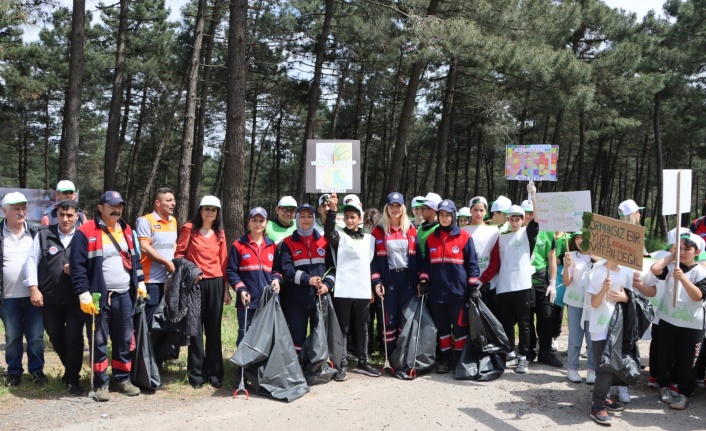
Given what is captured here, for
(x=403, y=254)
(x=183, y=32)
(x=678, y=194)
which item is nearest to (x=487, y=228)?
(x=403, y=254)

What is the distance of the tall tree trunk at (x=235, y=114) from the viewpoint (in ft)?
32.0

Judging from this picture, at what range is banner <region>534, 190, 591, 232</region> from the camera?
5898 mm

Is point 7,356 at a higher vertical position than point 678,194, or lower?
lower

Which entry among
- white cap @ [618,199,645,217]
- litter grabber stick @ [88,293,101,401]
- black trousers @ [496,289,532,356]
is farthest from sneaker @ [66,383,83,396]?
white cap @ [618,199,645,217]

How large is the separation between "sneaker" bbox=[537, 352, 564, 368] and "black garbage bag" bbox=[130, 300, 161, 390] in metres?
4.53

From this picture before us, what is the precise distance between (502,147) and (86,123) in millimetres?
28099

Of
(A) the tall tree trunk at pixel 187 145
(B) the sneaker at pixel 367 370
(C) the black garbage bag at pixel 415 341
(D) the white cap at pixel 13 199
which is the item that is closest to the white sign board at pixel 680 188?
(C) the black garbage bag at pixel 415 341

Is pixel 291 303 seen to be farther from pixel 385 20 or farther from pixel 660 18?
pixel 660 18

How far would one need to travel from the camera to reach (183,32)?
23.2m

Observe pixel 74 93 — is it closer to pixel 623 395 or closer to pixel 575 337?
pixel 575 337

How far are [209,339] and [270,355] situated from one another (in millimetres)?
743

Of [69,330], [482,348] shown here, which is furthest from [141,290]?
[482,348]

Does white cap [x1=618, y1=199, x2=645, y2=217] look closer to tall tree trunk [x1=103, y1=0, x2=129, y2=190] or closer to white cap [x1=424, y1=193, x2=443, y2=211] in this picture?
white cap [x1=424, y1=193, x2=443, y2=211]

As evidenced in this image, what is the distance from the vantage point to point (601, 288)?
4941 mm
